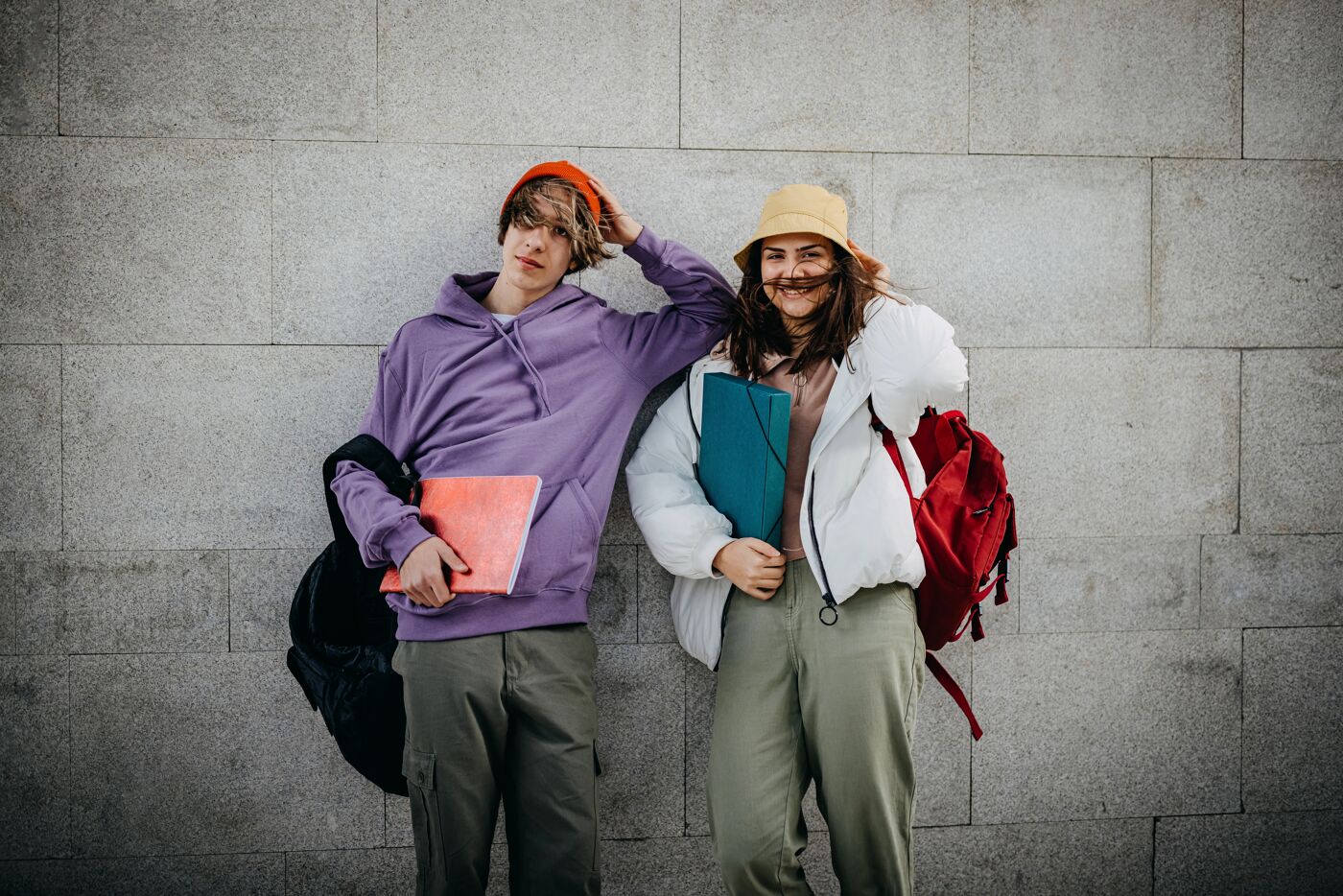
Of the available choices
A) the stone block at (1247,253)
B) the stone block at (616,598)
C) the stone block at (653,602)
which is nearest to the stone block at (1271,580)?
the stone block at (1247,253)

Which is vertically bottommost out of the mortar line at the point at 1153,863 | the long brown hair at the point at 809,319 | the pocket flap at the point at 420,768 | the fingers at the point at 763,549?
the mortar line at the point at 1153,863

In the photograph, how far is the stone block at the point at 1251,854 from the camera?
337cm

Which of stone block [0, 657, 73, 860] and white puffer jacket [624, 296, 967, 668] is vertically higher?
white puffer jacket [624, 296, 967, 668]

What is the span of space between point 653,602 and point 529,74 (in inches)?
78.5

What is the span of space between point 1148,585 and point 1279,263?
1.37 m

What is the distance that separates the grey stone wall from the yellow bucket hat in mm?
542

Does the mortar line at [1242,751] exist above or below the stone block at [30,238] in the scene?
below

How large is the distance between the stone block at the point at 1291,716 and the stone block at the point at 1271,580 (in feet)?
0.23

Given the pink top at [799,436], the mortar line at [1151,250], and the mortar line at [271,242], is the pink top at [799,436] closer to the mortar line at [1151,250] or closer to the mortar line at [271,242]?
the mortar line at [1151,250]

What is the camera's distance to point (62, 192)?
3016mm

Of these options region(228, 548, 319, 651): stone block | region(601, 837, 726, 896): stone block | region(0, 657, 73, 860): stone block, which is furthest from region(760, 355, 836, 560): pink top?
region(0, 657, 73, 860): stone block

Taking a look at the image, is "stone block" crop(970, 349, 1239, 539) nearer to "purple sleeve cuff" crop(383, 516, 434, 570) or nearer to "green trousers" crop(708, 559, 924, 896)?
"green trousers" crop(708, 559, 924, 896)

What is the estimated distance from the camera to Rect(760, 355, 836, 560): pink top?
253 cm

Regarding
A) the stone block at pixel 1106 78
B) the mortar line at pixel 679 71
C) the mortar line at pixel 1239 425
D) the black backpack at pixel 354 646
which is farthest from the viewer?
the mortar line at pixel 1239 425
